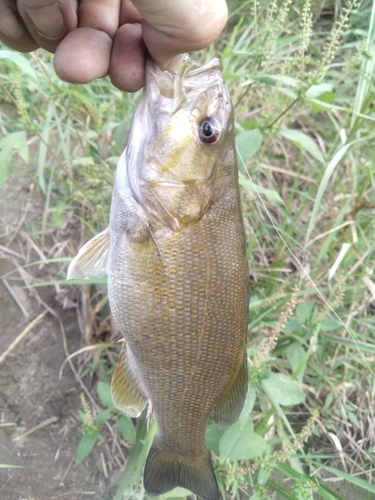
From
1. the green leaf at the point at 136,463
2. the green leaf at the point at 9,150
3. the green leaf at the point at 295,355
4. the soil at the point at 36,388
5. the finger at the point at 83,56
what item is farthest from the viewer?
the soil at the point at 36,388

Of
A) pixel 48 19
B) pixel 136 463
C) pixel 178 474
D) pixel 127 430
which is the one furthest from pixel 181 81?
pixel 136 463

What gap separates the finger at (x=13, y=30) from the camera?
5.24ft

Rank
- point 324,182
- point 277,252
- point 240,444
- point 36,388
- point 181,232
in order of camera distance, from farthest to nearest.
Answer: point 277,252 < point 36,388 < point 324,182 < point 240,444 < point 181,232

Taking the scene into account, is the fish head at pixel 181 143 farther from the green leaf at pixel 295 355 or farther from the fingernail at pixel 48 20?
the green leaf at pixel 295 355

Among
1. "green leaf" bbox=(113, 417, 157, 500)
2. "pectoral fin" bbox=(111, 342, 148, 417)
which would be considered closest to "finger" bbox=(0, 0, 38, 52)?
"pectoral fin" bbox=(111, 342, 148, 417)

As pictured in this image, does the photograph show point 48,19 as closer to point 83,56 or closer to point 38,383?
point 83,56

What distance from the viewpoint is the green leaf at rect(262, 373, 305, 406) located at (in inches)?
69.2

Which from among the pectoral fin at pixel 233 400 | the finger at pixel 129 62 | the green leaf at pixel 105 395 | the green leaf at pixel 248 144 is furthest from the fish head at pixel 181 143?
the green leaf at pixel 105 395

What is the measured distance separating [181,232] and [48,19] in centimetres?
91

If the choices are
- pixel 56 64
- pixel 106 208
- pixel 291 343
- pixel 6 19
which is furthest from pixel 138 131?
pixel 291 343

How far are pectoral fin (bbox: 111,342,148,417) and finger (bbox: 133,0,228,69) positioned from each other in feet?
3.29

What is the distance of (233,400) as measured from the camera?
5.03ft

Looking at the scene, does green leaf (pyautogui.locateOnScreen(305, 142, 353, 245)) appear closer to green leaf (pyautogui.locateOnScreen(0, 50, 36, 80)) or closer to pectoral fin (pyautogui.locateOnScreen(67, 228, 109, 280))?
pectoral fin (pyautogui.locateOnScreen(67, 228, 109, 280))

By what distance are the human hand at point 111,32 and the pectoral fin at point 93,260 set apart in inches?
21.4
